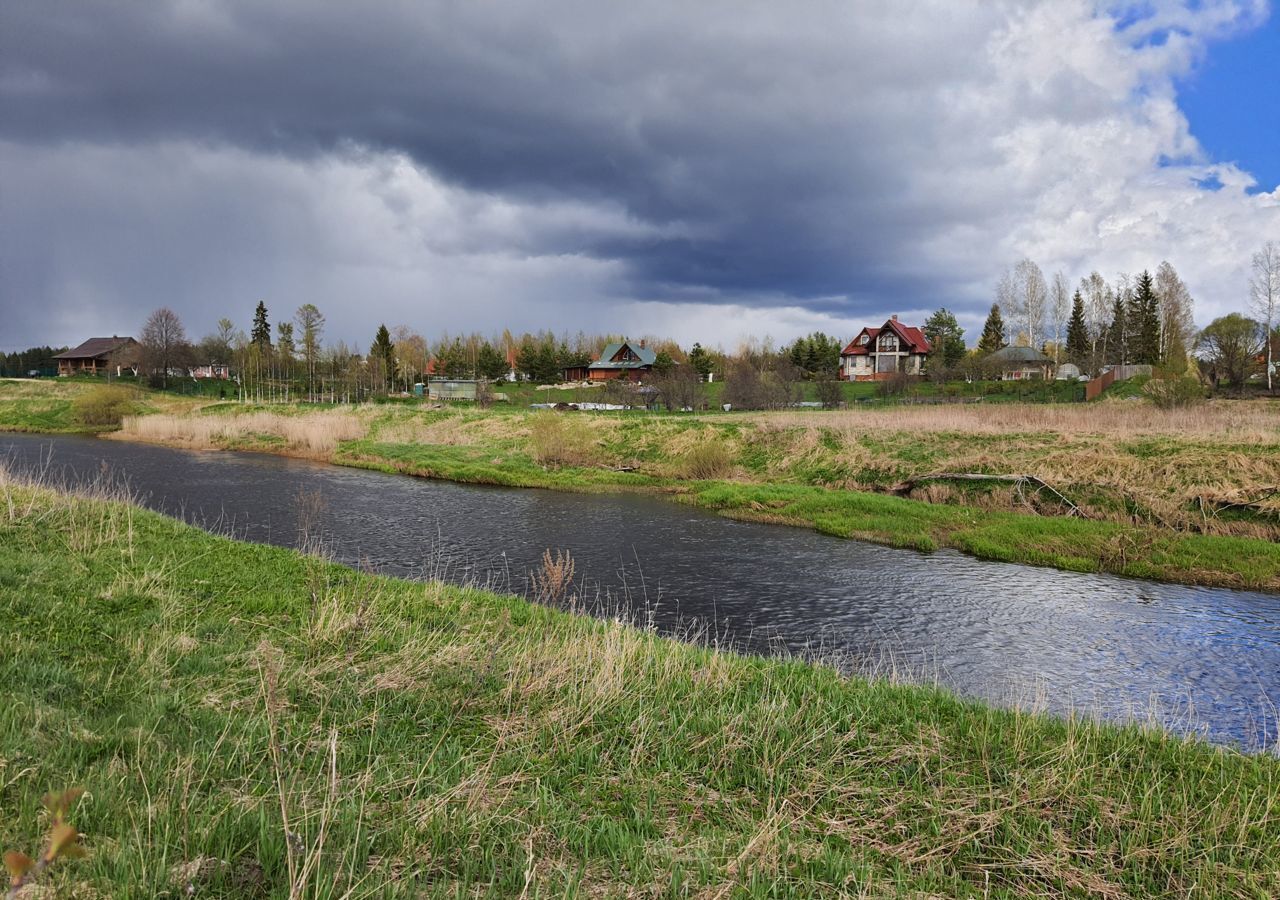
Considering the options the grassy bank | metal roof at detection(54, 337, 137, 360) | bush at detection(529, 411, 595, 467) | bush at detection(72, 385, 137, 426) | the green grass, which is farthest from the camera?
metal roof at detection(54, 337, 137, 360)

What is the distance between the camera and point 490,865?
475 centimetres

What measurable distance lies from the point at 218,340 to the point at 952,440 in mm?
114055

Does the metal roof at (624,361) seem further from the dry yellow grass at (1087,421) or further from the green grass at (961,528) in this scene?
the green grass at (961,528)

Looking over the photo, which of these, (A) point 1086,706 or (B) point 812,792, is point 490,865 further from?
(A) point 1086,706

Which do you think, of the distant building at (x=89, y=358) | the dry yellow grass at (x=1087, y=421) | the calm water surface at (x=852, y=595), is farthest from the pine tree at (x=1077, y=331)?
the distant building at (x=89, y=358)

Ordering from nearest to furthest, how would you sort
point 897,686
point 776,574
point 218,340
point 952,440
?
point 897,686 → point 776,574 → point 952,440 → point 218,340

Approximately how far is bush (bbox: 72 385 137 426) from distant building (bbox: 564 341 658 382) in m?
62.2

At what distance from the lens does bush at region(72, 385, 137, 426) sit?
61.5 metres

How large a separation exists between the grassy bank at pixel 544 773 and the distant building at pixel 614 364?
4067 inches

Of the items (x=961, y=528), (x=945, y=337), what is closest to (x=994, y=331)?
(x=945, y=337)

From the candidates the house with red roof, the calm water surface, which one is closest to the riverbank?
the calm water surface

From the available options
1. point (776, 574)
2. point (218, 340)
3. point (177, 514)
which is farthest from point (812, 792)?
point (218, 340)

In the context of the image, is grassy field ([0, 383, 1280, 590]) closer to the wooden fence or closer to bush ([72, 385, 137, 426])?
bush ([72, 385, 137, 426])

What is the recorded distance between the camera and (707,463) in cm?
3578
